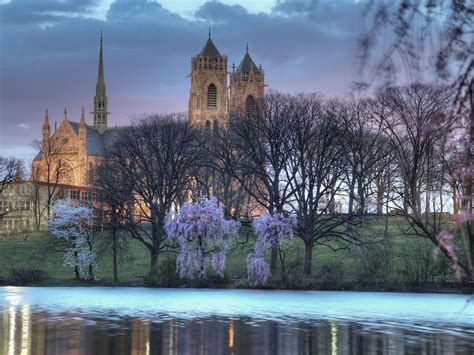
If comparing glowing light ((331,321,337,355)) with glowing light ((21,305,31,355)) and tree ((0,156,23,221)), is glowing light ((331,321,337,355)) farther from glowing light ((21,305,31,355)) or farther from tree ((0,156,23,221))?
tree ((0,156,23,221))

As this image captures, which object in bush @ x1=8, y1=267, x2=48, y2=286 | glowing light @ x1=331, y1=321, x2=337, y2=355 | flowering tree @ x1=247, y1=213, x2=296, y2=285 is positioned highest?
flowering tree @ x1=247, y1=213, x2=296, y2=285

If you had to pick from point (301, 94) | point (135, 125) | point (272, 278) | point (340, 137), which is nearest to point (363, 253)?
point (272, 278)

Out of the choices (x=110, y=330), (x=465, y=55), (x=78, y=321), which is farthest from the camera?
(x=78, y=321)

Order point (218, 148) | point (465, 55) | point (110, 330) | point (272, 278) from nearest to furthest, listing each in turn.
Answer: point (465, 55), point (110, 330), point (272, 278), point (218, 148)

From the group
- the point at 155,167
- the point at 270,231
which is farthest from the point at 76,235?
the point at 270,231

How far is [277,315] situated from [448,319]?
7772 millimetres

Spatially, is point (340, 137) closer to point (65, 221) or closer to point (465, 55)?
point (65, 221)

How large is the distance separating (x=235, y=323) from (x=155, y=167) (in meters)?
49.0

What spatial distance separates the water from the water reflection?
0.03 meters

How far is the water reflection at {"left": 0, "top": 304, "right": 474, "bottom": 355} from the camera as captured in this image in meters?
26.0

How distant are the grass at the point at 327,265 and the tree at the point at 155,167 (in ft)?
12.2

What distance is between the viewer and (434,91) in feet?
233

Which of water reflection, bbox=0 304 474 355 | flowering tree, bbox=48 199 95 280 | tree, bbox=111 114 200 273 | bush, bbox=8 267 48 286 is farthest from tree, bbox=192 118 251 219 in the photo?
water reflection, bbox=0 304 474 355

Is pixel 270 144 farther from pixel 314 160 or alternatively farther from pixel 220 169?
pixel 220 169
